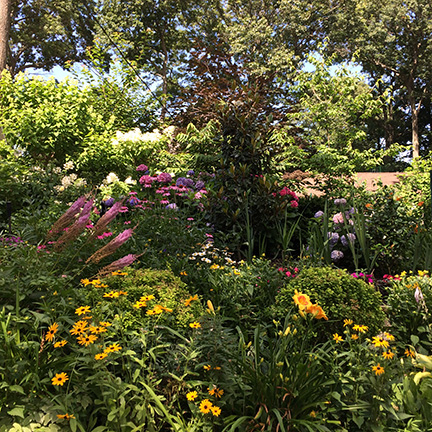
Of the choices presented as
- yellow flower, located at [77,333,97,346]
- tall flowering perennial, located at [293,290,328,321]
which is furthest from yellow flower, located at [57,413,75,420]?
tall flowering perennial, located at [293,290,328,321]

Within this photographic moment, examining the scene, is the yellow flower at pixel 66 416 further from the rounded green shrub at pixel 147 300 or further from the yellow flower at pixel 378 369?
the yellow flower at pixel 378 369

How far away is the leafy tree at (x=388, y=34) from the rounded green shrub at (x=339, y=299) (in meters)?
19.1

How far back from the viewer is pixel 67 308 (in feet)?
6.40

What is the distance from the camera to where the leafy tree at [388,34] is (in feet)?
60.4

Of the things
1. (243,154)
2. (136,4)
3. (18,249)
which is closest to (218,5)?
(136,4)

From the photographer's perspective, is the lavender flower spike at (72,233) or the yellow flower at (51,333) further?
the lavender flower spike at (72,233)

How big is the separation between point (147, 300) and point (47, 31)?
20.6 m

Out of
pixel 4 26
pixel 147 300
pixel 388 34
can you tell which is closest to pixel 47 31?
pixel 4 26

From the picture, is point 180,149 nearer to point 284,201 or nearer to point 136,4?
point 284,201

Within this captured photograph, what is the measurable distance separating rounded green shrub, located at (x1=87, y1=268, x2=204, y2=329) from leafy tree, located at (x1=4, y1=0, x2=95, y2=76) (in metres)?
18.2

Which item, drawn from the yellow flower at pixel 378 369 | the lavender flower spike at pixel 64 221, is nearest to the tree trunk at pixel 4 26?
the lavender flower spike at pixel 64 221

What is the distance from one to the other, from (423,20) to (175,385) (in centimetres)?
2354

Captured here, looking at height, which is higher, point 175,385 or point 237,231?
point 237,231

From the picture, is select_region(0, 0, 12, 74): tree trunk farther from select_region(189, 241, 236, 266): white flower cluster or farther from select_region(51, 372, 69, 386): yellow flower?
select_region(51, 372, 69, 386): yellow flower
